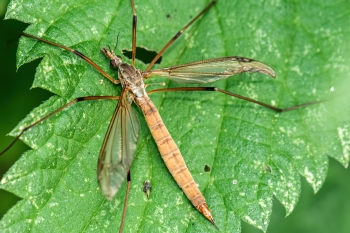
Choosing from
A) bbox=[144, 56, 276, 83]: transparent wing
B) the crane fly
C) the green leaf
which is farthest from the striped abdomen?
bbox=[144, 56, 276, 83]: transparent wing

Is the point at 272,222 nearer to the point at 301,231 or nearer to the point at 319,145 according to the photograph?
the point at 301,231

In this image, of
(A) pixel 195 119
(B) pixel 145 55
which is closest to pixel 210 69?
(A) pixel 195 119

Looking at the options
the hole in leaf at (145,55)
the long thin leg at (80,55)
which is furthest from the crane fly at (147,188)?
the hole in leaf at (145,55)

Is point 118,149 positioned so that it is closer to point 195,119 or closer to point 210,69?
point 195,119

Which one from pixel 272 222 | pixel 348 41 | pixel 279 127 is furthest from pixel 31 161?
pixel 348 41

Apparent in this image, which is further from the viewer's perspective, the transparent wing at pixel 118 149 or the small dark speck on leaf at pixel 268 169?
the small dark speck on leaf at pixel 268 169

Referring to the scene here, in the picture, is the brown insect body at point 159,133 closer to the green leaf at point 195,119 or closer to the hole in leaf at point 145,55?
the green leaf at point 195,119
